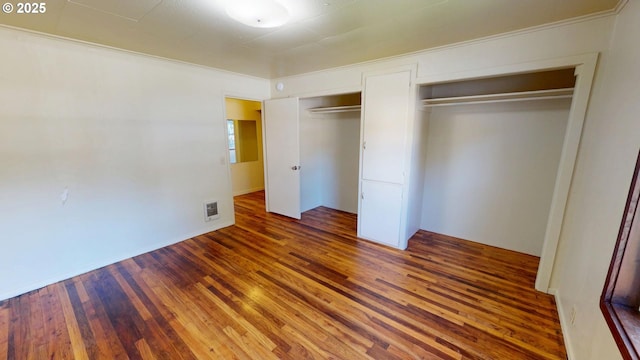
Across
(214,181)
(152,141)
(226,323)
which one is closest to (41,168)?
(152,141)

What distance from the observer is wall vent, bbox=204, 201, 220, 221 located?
3701mm

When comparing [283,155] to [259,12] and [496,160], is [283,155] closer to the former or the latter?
[259,12]

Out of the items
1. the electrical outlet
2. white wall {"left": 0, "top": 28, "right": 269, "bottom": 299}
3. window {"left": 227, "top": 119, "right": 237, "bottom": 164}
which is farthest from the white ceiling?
window {"left": 227, "top": 119, "right": 237, "bottom": 164}

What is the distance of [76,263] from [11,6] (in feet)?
7.70

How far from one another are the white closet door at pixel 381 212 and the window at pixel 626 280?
76.5 inches

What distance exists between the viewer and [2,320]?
1.99 meters

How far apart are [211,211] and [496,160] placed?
4001 mm

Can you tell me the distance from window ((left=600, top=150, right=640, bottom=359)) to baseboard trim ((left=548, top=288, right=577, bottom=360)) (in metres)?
0.65

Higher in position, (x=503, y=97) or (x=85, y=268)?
(x=503, y=97)

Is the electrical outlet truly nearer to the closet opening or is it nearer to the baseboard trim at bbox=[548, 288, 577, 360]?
the closet opening

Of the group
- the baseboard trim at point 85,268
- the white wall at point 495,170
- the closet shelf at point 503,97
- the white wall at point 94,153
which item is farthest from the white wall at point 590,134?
the baseboard trim at point 85,268

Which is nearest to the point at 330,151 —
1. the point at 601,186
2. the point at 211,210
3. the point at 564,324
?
the point at 211,210

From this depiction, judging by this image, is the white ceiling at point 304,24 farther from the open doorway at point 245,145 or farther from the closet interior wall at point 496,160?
the open doorway at point 245,145

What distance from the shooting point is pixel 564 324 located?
1851 millimetres
